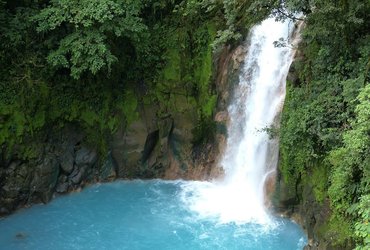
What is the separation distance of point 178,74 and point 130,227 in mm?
4809

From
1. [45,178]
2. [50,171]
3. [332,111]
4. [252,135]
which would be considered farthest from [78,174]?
[332,111]

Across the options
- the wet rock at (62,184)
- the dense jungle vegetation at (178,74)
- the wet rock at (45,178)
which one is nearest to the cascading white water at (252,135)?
the dense jungle vegetation at (178,74)

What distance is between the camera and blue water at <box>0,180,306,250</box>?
10430 mm

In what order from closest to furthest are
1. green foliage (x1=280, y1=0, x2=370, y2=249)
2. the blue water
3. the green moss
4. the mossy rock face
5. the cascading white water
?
green foliage (x1=280, y1=0, x2=370, y2=249)
the green moss
the blue water
the cascading white water
the mossy rock face

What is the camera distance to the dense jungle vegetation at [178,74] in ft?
27.4

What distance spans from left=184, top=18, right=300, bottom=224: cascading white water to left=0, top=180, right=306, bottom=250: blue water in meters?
0.60

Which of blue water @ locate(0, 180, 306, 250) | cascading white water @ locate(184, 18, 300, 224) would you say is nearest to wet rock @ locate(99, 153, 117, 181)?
blue water @ locate(0, 180, 306, 250)

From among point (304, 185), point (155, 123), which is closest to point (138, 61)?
point (155, 123)

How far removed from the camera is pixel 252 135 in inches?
492

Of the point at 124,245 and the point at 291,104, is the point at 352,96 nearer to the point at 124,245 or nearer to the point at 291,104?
the point at 291,104

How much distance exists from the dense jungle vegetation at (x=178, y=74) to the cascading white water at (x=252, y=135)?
85 centimetres

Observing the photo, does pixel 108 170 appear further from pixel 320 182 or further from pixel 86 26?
pixel 320 182

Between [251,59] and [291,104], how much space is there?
9.84ft

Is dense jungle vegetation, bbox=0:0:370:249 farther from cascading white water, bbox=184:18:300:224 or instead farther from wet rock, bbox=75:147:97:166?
cascading white water, bbox=184:18:300:224
